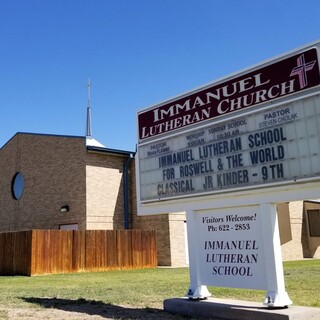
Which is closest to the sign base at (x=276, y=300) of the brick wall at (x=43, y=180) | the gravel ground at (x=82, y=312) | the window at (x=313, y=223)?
the gravel ground at (x=82, y=312)

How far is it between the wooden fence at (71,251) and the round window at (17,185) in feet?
29.8

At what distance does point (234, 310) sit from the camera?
26.0 feet

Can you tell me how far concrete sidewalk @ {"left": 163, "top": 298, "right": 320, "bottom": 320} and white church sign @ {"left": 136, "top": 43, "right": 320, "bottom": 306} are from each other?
0.26 metres

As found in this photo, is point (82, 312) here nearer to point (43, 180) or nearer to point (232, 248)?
point (232, 248)

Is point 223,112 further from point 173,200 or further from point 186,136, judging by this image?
point 173,200

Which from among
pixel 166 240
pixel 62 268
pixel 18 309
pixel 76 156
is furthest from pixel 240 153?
pixel 76 156

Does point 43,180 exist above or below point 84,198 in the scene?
above

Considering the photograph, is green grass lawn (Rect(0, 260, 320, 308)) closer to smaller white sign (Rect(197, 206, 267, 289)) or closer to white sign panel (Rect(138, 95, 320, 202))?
smaller white sign (Rect(197, 206, 267, 289))

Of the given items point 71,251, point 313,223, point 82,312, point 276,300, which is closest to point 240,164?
point 276,300

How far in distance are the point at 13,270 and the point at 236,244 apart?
15378 mm

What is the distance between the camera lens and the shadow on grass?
838 centimetres

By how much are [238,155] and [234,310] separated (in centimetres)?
280

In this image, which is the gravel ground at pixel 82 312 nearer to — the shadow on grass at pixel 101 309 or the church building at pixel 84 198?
the shadow on grass at pixel 101 309

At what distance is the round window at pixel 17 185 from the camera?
1214 inches
